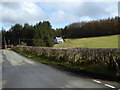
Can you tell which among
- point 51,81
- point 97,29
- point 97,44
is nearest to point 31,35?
point 97,29

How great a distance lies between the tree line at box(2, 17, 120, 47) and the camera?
9000cm

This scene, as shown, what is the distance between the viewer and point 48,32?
9375 centimetres

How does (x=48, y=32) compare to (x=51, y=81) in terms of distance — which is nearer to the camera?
(x=51, y=81)

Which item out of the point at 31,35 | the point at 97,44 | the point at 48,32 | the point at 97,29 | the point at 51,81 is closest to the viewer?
the point at 51,81

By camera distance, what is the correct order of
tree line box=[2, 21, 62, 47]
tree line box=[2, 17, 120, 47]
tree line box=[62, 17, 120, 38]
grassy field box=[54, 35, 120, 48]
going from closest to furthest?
grassy field box=[54, 35, 120, 48] → tree line box=[2, 21, 62, 47] → tree line box=[2, 17, 120, 47] → tree line box=[62, 17, 120, 38]

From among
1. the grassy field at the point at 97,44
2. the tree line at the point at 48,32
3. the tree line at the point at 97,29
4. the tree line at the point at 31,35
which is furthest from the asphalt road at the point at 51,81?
the tree line at the point at 97,29

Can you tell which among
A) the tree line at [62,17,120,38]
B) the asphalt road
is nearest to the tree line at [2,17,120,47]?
the tree line at [62,17,120,38]

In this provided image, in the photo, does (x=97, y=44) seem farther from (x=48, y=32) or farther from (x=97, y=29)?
(x=97, y=29)

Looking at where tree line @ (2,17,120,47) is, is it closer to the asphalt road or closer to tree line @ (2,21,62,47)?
tree line @ (2,21,62,47)

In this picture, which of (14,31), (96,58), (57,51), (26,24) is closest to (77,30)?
(26,24)

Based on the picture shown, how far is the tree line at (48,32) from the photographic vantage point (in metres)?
90.0

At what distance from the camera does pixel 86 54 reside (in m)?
19.5

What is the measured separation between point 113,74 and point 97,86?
8.99 ft

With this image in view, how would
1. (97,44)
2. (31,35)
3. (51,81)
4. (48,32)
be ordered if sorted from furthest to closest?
1. (31,35)
2. (48,32)
3. (97,44)
4. (51,81)
